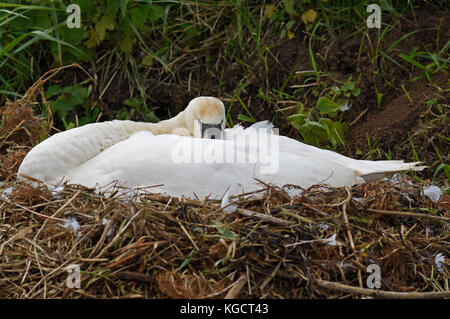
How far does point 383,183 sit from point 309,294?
1.18m

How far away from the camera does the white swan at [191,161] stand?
3832 mm

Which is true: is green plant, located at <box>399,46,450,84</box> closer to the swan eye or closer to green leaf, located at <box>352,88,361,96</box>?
green leaf, located at <box>352,88,361,96</box>

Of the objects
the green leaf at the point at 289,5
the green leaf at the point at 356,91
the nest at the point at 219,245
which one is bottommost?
the nest at the point at 219,245

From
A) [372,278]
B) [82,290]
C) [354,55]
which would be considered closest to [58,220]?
[82,290]

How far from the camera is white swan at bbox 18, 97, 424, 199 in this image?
383 centimetres

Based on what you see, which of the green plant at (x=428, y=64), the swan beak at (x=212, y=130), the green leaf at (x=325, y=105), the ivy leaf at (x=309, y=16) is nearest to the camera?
the swan beak at (x=212, y=130)

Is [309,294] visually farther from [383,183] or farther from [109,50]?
[109,50]

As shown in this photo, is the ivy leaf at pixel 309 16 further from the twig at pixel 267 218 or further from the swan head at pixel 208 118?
the twig at pixel 267 218

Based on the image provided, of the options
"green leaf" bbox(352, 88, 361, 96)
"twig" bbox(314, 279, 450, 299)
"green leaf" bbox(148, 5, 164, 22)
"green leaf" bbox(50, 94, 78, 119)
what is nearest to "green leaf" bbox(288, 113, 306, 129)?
"green leaf" bbox(352, 88, 361, 96)

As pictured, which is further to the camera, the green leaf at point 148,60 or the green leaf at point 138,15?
the green leaf at point 148,60

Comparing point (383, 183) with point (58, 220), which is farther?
point (383, 183)

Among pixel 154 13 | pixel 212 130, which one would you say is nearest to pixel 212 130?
pixel 212 130

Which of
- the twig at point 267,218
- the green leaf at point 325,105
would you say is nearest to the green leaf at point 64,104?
the green leaf at point 325,105

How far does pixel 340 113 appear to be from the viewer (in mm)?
5777
